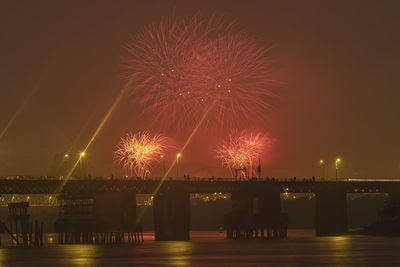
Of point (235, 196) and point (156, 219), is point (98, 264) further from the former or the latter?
point (235, 196)

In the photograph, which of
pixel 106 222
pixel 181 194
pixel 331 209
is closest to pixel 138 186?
pixel 181 194

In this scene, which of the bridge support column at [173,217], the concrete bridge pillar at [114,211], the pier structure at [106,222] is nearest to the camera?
the concrete bridge pillar at [114,211]

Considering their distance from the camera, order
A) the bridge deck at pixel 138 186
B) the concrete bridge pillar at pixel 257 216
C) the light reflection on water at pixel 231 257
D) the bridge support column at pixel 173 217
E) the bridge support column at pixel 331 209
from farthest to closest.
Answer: the bridge support column at pixel 331 209 → the concrete bridge pillar at pixel 257 216 → the bridge support column at pixel 173 217 → the bridge deck at pixel 138 186 → the light reflection on water at pixel 231 257

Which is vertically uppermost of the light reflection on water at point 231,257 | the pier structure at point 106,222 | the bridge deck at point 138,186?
the bridge deck at point 138,186

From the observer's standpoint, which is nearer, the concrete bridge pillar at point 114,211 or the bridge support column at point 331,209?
the concrete bridge pillar at point 114,211

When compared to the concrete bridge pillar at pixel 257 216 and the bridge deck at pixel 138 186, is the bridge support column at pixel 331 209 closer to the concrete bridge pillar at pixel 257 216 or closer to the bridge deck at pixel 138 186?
the bridge deck at pixel 138 186

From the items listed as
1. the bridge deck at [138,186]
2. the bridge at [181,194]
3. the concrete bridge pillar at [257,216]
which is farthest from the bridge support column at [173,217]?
the concrete bridge pillar at [257,216]

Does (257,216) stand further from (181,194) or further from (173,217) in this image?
(173,217)
